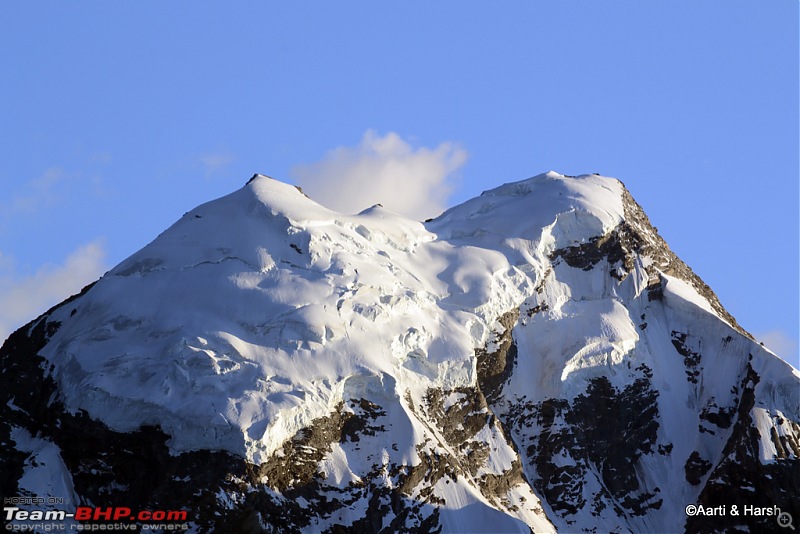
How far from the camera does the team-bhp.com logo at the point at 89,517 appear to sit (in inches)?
5138

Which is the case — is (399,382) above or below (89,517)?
above

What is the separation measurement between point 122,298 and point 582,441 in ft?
122

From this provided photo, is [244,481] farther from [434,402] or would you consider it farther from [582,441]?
[582,441]

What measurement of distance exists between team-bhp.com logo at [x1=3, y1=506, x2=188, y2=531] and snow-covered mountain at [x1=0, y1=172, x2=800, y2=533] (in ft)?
3.37

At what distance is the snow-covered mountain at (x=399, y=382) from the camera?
134 m

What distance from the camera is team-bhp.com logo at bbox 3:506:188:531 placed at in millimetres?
130500

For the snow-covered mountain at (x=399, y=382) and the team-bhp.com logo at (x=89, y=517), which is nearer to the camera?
the team-bhp.com logo at (x=89, y=517)

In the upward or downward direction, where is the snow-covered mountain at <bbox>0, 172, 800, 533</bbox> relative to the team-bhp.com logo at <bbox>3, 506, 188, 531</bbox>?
upward

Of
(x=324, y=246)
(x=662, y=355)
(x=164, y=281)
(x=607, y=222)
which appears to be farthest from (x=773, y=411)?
(x=164, y=281)

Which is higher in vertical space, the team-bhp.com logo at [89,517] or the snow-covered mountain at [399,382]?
the snow-covered mountain at [399,382]

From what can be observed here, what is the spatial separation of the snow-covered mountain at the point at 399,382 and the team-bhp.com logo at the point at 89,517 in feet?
3.37

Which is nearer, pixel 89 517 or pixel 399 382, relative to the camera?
pixel 89 517

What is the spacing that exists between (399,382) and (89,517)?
81.1 feet

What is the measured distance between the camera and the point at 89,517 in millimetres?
132500
